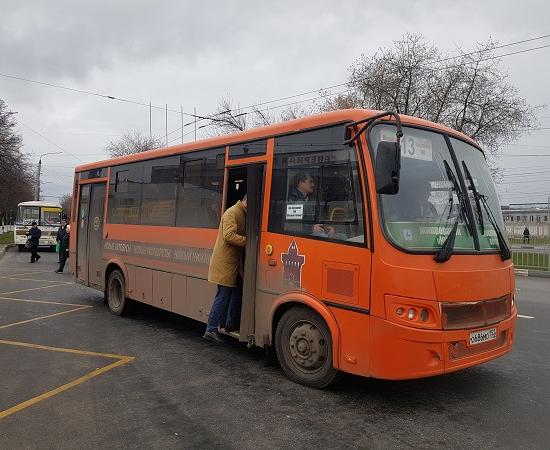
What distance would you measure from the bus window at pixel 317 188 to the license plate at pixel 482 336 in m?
1.31

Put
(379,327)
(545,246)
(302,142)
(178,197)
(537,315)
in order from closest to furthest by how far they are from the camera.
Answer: (379,327), (302,142), (178,197), (537,315), (545,246)

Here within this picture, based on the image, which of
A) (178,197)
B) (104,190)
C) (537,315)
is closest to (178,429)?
(178,197)

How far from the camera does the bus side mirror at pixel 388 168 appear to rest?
13.7 ft

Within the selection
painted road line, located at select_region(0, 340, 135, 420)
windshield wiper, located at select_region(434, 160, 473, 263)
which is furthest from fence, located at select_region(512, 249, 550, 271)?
painted road line, located at select_region(0, 340, 135, 420)

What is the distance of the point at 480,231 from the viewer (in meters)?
4.81

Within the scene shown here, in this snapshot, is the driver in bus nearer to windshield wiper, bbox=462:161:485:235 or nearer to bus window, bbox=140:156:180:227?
windshield wiper, bbox=462:161:485:235

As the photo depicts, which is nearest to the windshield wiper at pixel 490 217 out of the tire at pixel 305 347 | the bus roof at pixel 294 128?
the bus roof at pixel 294 128

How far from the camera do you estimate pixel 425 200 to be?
15.0 feet

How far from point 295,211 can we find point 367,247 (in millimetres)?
1036

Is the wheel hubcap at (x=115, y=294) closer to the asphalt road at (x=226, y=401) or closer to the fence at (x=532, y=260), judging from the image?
the asphalt road at (x=226, y=401)

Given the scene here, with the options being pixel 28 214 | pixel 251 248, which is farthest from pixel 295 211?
pixel 28 214

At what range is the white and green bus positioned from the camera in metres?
27.2

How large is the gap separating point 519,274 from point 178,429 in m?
17.5

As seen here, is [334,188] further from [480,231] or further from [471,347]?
[471,347]
